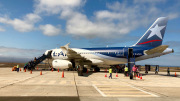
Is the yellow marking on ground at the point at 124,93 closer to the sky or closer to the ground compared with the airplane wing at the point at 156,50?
closer to the ground

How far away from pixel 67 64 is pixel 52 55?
311 inches

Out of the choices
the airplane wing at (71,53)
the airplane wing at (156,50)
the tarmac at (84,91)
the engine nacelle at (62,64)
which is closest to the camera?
the tarmac at (84,91)

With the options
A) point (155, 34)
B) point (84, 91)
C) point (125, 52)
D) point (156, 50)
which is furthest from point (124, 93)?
point (155, 34)

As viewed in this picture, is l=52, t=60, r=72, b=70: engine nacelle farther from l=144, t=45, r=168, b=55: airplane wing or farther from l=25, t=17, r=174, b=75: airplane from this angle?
l=144, t=45, r=168, b=55: airplane wing

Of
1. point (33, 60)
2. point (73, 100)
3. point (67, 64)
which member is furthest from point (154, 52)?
point (33, 60)

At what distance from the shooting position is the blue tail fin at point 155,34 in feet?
76.7

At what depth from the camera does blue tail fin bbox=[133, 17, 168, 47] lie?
920 inches

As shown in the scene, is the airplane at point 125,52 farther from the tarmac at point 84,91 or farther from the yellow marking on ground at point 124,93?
the yellow marking on ground at point 124,93

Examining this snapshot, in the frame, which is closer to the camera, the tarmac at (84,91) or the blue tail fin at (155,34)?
the tarmac at (84,91)

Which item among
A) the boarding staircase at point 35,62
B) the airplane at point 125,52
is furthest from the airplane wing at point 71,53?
the boarding staircase at point 35,62

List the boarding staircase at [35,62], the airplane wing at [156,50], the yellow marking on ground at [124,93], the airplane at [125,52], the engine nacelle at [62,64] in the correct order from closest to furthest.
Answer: the yellow marking on ground at [124,93] < the airplane wing at [156,50] < the airplane at [125,52] < the engine nacelle at [62,64] < the boarding staircase at [35,62]

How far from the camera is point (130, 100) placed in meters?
6.96

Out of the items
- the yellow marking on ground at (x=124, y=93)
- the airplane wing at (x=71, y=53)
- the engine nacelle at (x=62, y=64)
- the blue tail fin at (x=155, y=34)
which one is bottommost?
the yellow marking on ground at (x=124, y=93)

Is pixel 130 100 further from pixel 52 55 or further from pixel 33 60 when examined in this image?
pixel 33 60
